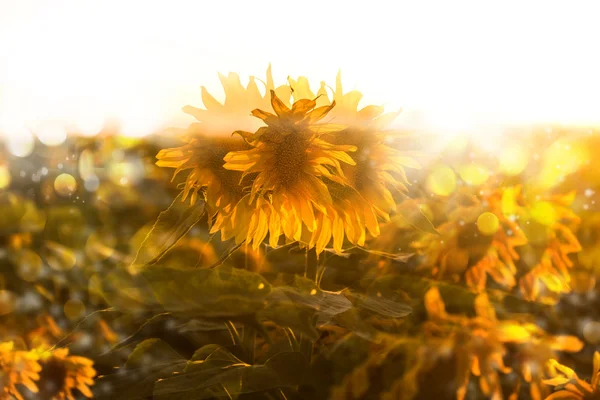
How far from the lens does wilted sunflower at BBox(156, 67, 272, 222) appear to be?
447 millimetres

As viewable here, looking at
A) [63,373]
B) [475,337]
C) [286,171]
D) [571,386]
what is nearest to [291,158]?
[286,171]

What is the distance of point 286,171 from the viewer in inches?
17.0

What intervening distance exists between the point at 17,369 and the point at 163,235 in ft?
1.40

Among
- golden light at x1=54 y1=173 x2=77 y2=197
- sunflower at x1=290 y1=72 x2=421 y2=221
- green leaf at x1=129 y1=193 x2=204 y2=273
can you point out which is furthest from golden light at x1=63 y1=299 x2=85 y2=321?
sunflower at x1=290 y1=72 x2=421 y2=221

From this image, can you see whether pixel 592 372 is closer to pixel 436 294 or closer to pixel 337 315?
pixel 436 294

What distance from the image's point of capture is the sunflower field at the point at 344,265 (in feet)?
1.33

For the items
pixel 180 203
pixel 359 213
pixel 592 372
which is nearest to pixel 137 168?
pixel 180 203

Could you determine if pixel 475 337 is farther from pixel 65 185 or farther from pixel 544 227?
pixel 65 185

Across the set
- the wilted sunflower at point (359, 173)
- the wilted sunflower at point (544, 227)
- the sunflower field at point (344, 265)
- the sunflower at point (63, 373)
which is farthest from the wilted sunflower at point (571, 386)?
the sunflower at point (63, 373)

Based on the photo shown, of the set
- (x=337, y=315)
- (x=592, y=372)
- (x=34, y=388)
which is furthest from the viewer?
(x=34, y=388)

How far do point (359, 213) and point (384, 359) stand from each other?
0.12 m

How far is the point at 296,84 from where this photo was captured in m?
0.47

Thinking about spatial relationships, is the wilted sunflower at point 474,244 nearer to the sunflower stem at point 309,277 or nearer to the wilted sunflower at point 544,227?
the wilted sunflower at point 544,227

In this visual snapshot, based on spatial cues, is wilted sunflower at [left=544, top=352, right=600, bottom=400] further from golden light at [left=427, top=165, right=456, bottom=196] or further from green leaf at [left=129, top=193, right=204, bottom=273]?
green leaf at [left=129, top=193, right=204, bottom=273]
